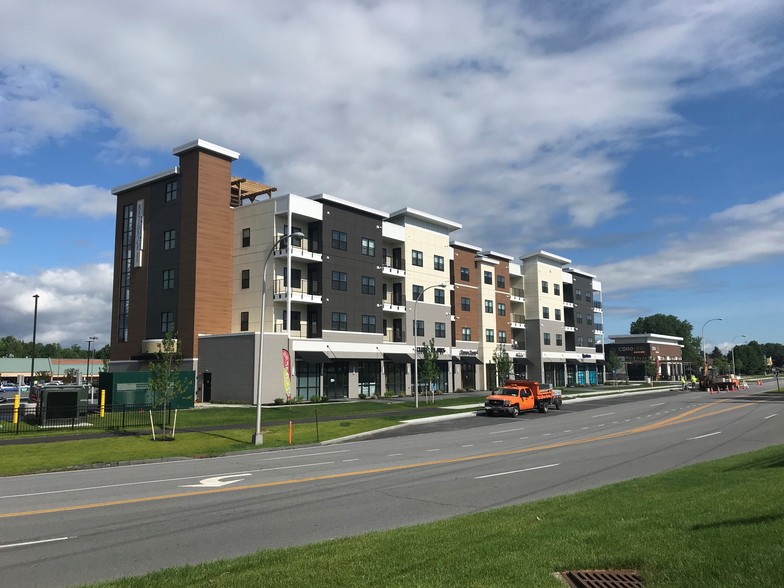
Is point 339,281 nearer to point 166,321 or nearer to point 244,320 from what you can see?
point 244,320

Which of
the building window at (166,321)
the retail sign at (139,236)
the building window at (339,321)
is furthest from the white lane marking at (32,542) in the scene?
the retail sign at (139,236)

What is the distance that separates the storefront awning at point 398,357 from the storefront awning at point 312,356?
8156 mm

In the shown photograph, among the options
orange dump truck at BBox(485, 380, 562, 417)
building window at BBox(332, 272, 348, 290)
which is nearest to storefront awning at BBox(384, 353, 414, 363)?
building window at BBox(332, 272, 348, 290)

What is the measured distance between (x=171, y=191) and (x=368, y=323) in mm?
20676

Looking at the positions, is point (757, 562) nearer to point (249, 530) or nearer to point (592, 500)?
point (592, 500)

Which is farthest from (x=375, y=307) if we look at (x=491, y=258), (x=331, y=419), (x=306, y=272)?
(x=491, y=258)

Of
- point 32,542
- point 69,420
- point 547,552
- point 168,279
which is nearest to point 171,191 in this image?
point 168,279

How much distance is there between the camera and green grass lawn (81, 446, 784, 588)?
5.66 meters

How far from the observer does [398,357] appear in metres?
55.6

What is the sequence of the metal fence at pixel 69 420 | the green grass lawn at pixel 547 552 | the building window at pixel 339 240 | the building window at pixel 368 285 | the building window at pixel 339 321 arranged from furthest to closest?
the building window at pixel 368 285, the building window at pixel 339 240, the building window at pixel 339 321, the metal fence at pixel 69 420, the green grass lawn at pixel 547 552

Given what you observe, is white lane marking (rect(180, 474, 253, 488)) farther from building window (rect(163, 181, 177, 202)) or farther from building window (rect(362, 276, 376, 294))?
building window (rect(163, 181, 177, 202))

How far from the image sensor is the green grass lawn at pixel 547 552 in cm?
566

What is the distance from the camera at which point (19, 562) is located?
7988 mm

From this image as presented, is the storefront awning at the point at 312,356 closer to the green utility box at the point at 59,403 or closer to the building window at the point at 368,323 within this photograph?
the building window at the point at 368,323
